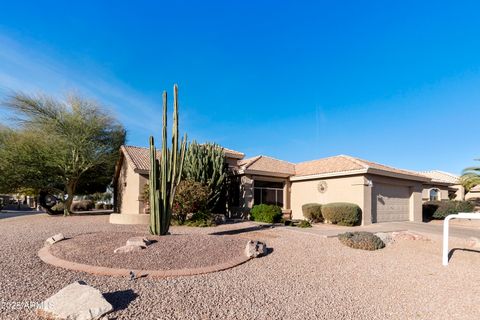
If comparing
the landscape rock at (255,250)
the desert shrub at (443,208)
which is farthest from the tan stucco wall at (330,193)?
the landscape rock at (255,250)

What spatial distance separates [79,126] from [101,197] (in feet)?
67.4

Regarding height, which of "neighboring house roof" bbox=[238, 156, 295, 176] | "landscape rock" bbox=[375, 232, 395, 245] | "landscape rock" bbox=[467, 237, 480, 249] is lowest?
"landscape rock" bbox=[467, 237, 480, 249]

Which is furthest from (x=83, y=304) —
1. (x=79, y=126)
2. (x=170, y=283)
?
(x=79, y=126)

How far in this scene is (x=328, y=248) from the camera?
31.7 feet

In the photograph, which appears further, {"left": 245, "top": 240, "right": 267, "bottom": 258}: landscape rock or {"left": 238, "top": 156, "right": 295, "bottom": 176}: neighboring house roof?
{"left": 238, "top": 156, "right": 295, "bottom": 176}: neighboring house roof

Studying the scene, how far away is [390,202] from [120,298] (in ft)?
59.8

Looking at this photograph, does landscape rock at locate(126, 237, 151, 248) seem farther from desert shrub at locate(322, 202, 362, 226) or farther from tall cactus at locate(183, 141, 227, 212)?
desert shrub at locate(322, 202, 362, 226)

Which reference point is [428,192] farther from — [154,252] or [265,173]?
[154,252]

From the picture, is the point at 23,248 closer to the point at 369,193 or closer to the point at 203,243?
the point at 203,243

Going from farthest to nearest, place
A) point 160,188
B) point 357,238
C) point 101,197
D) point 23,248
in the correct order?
point 101,197 → point 357,238 → point 160,188 → point 23,248

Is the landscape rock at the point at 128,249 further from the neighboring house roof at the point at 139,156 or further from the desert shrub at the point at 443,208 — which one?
the desert shrub at the point at 443,208

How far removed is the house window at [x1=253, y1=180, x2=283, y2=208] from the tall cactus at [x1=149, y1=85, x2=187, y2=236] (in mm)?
10707

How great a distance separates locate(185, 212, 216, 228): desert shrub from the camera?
13.9 m

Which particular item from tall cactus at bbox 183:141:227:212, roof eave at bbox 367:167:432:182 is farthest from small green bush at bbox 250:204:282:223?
roof eave at bbox 367:167:432:182
